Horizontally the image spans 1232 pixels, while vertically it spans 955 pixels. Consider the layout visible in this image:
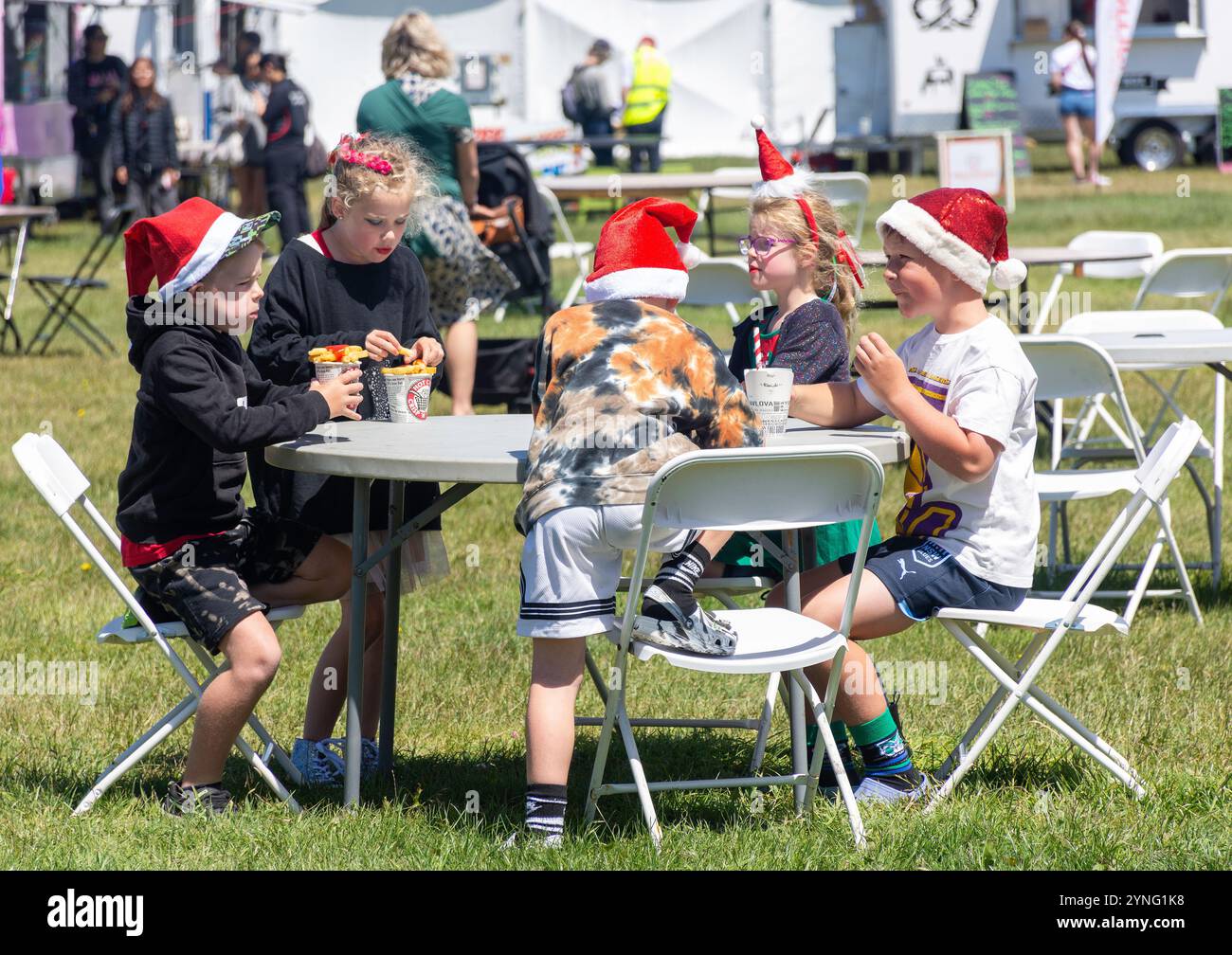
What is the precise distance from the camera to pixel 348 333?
155 inches

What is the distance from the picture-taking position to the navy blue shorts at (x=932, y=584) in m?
3.49

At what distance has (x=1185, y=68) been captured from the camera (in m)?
21.4

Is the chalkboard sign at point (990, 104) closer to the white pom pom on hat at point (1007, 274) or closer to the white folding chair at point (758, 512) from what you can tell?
the white pom pom on hat at point (1007, 274)

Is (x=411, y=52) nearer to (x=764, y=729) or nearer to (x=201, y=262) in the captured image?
(x=201, y=262)

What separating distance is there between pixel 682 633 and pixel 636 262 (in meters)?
0.76

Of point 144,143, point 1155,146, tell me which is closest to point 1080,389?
point 144,143

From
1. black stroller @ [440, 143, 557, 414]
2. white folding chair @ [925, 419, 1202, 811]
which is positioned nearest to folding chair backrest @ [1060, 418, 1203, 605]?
white folding chair @ [925, 419, 1202, 811]

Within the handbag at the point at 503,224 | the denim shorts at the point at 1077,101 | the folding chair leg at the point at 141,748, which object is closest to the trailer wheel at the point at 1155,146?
the denim shorts at the point at 1077,101

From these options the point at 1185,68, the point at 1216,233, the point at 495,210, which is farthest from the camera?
the point at 1185,68

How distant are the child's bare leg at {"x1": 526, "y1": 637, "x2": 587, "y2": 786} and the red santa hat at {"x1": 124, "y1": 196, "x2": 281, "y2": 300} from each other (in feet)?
3.42

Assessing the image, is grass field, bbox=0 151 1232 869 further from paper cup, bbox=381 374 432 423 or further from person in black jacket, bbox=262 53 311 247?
person in black jacket, bbox=262 53 311 247
